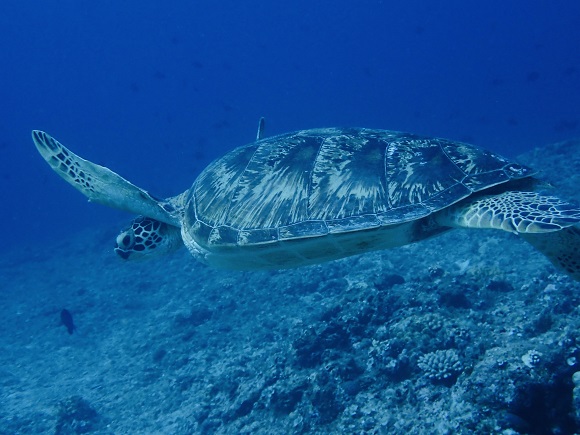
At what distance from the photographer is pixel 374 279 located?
7000 mm

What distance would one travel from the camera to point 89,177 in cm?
470

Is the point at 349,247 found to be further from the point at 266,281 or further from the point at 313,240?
the point at 266,281

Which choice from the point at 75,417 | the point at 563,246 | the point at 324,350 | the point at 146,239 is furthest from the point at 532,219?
the point at 75,417

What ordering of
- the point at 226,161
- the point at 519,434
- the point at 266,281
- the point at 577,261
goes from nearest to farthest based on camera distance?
the point at 519,434 → the point at 577,261 → the point at 226,161 → the point at 266,281

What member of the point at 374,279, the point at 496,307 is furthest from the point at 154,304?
the point at 496,307

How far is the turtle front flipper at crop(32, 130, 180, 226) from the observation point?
469cm

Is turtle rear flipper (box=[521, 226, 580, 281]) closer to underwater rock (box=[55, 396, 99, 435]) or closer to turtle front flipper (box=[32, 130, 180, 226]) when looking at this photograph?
turtle front flipper (box=[32, 130, 180, 226])

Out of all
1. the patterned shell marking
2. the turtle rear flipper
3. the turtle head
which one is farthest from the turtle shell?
the turtle head

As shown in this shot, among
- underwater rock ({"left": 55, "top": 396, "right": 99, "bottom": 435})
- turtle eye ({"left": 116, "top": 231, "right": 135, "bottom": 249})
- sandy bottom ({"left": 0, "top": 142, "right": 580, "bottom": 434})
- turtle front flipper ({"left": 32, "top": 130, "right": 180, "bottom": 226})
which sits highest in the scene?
Answer: turtle front flipper ({"left": 32, "top": 130, "right": 180, "bottom": 226})

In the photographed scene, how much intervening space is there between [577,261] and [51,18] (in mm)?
148469

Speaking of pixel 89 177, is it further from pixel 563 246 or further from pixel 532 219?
pixel 563 246

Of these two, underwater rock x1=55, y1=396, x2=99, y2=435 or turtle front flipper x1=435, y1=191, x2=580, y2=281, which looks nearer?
turtle front flipper x1=435, y1=191, x2=580, y2=281

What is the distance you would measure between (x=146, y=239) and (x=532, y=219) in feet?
15.2

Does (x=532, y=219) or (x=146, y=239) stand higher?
(x=146, y=239)
